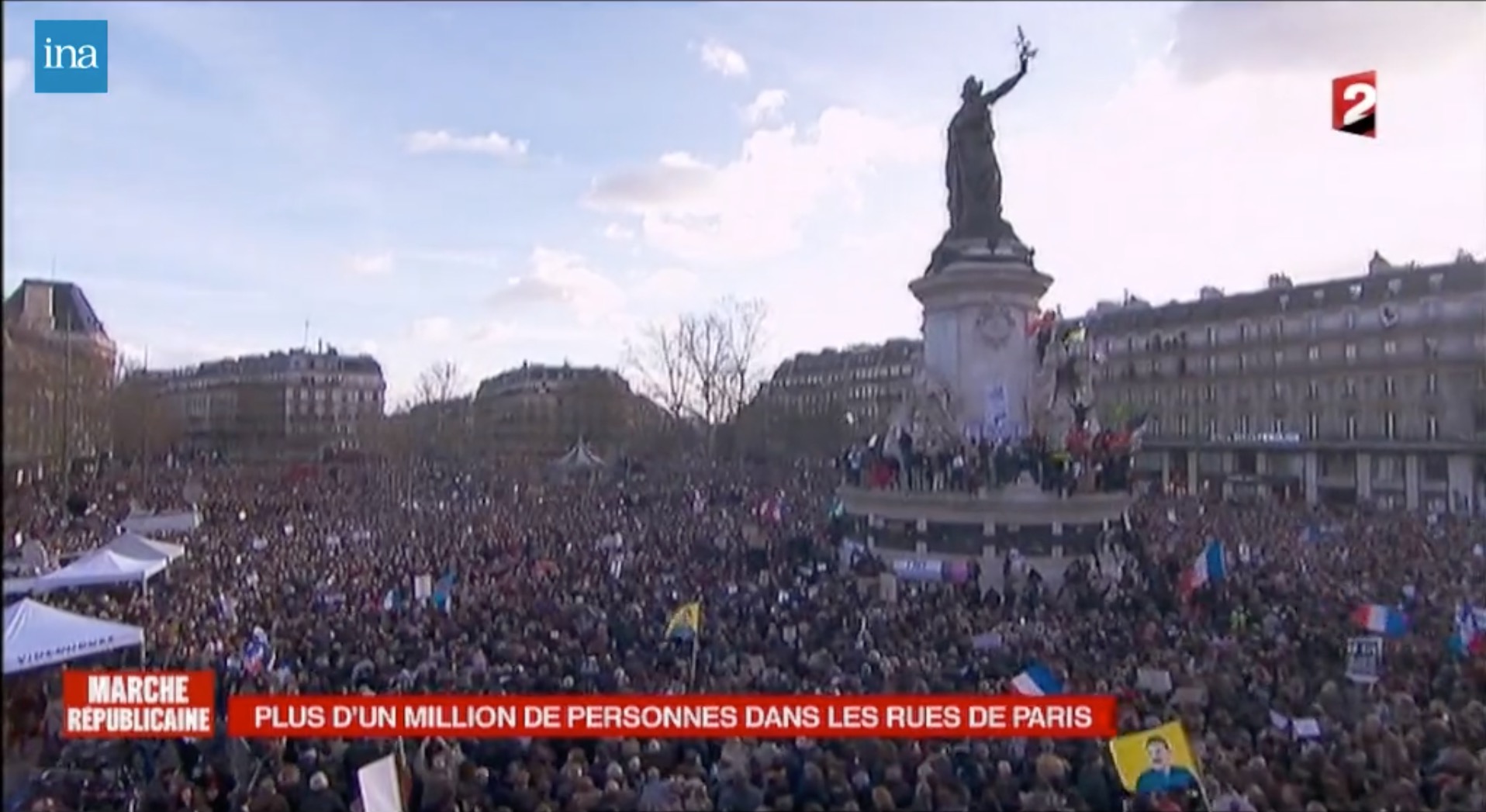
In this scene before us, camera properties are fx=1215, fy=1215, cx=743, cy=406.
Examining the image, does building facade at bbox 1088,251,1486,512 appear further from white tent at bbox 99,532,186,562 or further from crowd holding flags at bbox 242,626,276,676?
crowd holding flags at bbox 242,626,276,676

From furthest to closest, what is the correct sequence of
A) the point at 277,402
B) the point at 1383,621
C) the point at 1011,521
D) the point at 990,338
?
1. the point at 277,402
2. the point at 990,338
3. the point at 1011,521
4. the point at 1383,621

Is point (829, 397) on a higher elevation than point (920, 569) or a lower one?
higher

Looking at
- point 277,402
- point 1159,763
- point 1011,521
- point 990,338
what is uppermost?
point 277,402

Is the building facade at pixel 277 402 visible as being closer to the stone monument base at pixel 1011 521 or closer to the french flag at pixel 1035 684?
the stone monument base at pixel 1011 521

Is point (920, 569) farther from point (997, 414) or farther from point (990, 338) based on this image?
point (990, 338)

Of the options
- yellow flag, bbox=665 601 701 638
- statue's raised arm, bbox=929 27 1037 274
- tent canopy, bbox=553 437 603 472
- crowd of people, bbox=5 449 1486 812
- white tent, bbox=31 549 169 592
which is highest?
statue's raised arm, bbox=929 27 1037 274

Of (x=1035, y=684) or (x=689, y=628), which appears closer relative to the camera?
(x=1035, y=684)

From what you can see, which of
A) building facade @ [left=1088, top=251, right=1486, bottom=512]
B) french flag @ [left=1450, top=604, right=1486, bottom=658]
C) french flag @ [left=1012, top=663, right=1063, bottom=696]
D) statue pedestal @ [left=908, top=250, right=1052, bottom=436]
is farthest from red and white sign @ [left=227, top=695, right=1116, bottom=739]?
building facade @ [left=1088, top=251, right=1486, bottom=512]

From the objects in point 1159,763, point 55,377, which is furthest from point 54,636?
point 55,377
